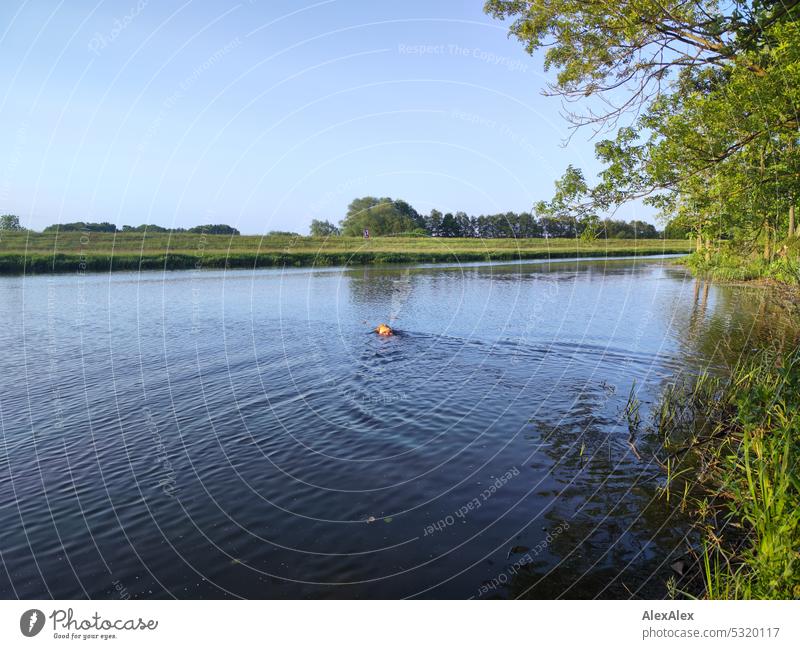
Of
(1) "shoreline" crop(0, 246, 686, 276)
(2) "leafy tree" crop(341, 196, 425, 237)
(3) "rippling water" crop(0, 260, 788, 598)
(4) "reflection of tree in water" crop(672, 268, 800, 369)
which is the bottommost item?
(3) "rippling water" crop(0, 260, 788, 598)

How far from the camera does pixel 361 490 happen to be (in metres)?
12.4

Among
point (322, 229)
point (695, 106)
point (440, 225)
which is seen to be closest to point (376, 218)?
point (322, 229)

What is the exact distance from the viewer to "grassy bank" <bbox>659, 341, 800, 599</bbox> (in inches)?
279

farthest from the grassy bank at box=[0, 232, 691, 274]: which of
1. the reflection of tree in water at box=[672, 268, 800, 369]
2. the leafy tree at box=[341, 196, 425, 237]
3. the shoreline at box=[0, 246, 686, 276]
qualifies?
the reflection of tree in water at box=[672, 268, 800, 369]

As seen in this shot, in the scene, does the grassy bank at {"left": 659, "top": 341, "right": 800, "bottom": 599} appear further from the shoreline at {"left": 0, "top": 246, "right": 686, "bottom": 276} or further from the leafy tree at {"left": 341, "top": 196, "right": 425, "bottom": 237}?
the leafy tree at {"left": 341, "top": 196, "right": 425, "bottom": 237}

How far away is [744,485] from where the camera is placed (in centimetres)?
1008

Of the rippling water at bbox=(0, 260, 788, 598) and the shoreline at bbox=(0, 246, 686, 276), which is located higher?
the shoreline at bbox=(0, 246, 686, 276)

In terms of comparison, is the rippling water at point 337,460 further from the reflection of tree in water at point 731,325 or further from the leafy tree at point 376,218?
the leafy tree at point 376,218

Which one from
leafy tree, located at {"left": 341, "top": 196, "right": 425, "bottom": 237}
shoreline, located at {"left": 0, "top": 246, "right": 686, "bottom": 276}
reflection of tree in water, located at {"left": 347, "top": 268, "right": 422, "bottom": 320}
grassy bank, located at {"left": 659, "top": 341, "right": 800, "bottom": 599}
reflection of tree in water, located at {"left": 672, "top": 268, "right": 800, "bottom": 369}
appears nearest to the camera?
grassy bank, located at {"left": 659, "top": 341, "right": 800, "bottom": 599}

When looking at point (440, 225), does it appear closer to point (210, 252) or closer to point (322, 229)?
point (322, 229)

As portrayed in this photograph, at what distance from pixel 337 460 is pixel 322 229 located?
97641 mm

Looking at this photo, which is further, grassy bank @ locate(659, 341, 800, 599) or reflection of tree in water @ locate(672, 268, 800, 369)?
reflection of tree in water @ locate(672, 268, 800, 369)

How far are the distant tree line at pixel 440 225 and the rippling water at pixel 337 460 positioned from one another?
158 ft

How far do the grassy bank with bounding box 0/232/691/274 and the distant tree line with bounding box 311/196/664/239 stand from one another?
11.7 ft
